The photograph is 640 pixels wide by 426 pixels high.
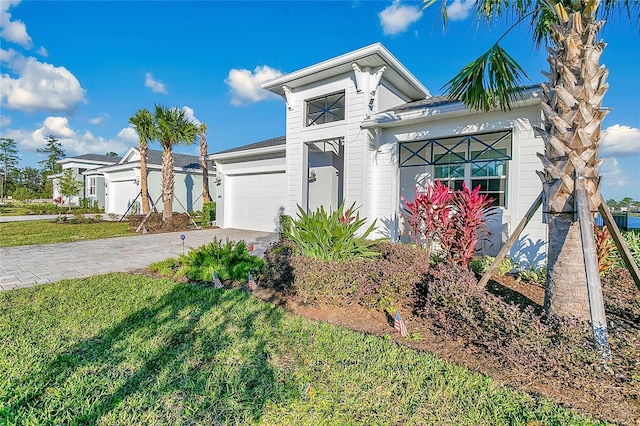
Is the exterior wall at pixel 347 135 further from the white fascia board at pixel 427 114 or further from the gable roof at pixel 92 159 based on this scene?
the gable roof at pixel 92 159

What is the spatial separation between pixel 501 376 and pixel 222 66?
14829 mm

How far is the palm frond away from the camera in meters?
4.37

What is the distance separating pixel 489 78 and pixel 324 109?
6.34 meters

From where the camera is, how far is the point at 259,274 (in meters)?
5.48

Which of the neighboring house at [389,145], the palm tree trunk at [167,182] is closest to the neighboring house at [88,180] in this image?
the palm tree trunk at [167,182]

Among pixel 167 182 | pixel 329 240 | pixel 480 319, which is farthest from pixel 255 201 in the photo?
pixel 480 319

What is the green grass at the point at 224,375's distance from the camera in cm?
216

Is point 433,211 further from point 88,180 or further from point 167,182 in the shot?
point 88,180

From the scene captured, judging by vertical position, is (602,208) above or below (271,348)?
above

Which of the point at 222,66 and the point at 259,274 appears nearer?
the point at 259,274

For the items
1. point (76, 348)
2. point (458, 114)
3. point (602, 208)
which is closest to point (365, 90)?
point (458, 114)

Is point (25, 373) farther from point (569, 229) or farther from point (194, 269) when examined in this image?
point (569, 229)

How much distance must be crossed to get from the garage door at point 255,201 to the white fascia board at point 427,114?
5.31 m

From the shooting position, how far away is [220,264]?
579 centimetres
